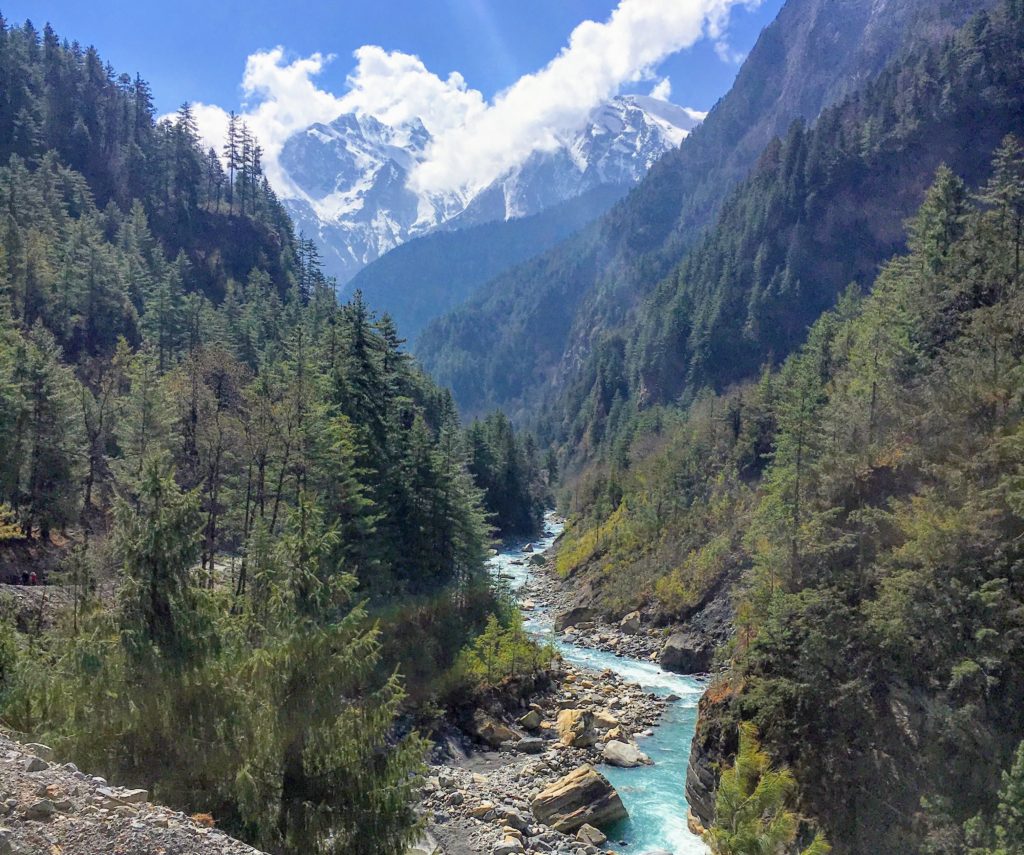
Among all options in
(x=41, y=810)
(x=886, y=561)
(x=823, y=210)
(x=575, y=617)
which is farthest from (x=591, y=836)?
(x=823, y=210)

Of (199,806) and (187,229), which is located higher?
(187,229)

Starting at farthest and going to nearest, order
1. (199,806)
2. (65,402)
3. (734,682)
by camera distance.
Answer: (65,402) → (734,682) → (199,806)

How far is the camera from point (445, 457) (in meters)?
46.8

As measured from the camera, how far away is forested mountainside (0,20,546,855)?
16.3m

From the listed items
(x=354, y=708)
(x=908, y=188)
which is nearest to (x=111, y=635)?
(x=354, y=708)

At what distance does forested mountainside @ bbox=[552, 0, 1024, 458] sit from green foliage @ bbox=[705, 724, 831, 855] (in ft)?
304

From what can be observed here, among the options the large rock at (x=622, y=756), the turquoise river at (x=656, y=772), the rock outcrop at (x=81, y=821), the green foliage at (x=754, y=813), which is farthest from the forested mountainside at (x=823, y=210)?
the rock outcrop at (x=81, y=821)

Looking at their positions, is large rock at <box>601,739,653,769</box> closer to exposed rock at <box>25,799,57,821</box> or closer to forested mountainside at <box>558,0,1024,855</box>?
forested mountainside at <box>558,0,1024,855</box>

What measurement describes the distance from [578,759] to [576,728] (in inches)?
95.5

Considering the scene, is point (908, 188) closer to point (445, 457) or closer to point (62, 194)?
point (445, 457)

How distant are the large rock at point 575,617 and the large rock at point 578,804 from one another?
34.8 m

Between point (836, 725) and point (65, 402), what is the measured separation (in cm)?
4363

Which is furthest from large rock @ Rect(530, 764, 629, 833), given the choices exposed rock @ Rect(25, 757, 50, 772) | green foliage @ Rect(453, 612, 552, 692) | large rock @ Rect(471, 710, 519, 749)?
exposed rock @ Rect(25, 757, 50, 772)

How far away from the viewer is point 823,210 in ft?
418
